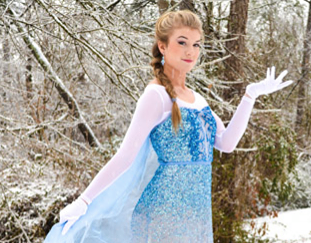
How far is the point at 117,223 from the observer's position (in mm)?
1884

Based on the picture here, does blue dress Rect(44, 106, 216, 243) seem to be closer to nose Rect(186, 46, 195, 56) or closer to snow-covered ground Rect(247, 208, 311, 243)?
nose Rect(186, 46, 195, 56)

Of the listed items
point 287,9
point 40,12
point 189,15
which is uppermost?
point 287,9

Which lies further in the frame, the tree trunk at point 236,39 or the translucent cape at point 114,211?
the tree trunk at point 236,39

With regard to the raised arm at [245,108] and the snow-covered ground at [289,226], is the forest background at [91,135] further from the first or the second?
the raised arm at [245,108]

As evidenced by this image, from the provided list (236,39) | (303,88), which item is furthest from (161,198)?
(303,88)

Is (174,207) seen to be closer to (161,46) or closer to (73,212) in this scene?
(73,212)

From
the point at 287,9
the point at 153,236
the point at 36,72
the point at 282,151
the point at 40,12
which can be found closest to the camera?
the point at 153,236

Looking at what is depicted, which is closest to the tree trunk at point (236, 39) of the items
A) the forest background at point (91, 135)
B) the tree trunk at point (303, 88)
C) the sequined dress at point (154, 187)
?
the forest background at point (91, 135)

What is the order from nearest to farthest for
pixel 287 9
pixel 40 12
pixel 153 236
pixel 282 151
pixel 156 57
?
pixel 153 236
pixel 156 57
pixel 40 12
pixel 282 151
pixel 287 9

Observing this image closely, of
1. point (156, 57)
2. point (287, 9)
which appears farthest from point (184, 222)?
point (287, 9)

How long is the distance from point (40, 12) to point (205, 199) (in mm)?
2703

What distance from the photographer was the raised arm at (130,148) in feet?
5.98

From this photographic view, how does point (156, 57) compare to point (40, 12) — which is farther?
point (40, 12)

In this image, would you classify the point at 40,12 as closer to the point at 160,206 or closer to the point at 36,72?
the point at 36,72
